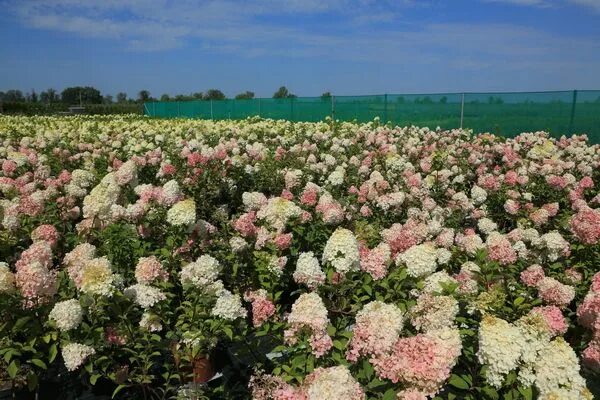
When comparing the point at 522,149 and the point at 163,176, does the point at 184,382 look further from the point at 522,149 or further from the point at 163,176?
the point at 522,149

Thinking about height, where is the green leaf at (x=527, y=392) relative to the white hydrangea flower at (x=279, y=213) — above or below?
below

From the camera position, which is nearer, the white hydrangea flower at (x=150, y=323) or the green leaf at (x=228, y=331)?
the green leaf at (x=228, y=331)

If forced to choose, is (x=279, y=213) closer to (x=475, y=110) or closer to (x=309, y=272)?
(x=309, y=272)

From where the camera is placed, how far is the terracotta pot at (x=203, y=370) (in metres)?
2.75

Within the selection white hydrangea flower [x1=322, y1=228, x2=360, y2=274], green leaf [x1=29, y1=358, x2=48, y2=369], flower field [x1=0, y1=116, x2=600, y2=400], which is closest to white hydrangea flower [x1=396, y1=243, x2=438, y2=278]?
flower field [x1=0, y1=116, x2=600, y2=400]

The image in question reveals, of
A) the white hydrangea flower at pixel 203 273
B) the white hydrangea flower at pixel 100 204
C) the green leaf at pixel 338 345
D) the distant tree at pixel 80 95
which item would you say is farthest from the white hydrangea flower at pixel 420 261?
the distant tree at pixel 80 95

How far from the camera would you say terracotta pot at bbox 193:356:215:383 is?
9.04ft

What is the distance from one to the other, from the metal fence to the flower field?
10229mm

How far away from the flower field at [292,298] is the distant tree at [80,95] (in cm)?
7303

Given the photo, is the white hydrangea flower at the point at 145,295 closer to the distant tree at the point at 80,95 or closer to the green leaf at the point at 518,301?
the green leaf at the point at 518,301

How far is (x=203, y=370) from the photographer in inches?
112

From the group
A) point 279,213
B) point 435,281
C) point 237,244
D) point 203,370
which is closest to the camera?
point 435,281

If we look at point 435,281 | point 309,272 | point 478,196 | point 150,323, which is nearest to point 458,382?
point 435,281

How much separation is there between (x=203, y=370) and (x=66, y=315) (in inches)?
37.5
